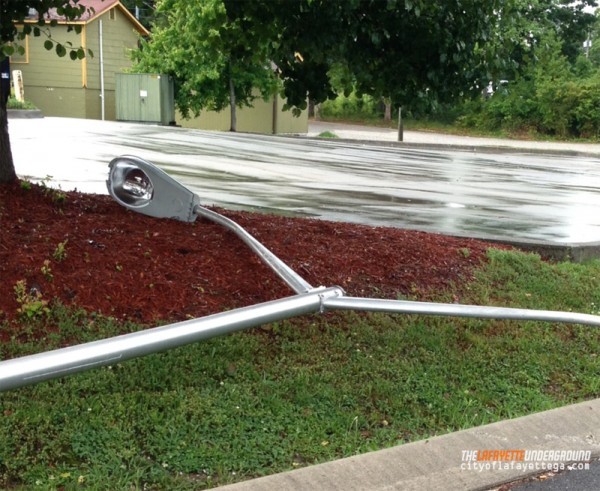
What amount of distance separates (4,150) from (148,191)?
1.16 metres

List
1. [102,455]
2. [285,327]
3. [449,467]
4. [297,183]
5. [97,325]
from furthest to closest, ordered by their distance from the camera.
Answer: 1. [297,183]
2. [285,327]
3. [97,325]
4. [449,467]
5. [102,455]

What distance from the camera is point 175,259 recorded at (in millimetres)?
5539

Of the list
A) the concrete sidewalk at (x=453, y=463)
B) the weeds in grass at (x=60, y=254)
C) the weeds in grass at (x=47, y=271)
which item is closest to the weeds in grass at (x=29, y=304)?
the weeds in grass at (x=47, y=271)

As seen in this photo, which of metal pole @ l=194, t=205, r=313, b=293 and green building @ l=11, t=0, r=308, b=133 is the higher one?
green building @ l=11, t=0, r=308, b=133

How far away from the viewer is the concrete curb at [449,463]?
138 inches

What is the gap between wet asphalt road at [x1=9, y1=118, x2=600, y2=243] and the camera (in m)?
10.4

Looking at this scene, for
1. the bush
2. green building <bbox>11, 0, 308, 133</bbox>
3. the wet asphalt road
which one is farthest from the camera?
the bush

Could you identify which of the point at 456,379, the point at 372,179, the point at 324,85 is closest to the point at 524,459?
the point at 456,379

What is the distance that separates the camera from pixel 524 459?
3.97m

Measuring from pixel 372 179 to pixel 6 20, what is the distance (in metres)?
9.94

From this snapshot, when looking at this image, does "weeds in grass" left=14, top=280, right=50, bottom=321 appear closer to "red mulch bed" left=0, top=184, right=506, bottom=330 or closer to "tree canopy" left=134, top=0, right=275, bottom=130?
"red mulch bed" left=0, top=184, right=506, bottom=330

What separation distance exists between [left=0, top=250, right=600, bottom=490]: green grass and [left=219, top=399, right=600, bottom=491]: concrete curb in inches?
5.5

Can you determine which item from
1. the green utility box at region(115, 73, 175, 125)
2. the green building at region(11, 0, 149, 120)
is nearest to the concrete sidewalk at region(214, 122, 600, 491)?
the green utility box at region(115, 73, 175, 125)

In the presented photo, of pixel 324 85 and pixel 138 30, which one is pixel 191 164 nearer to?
pixel 324 85
